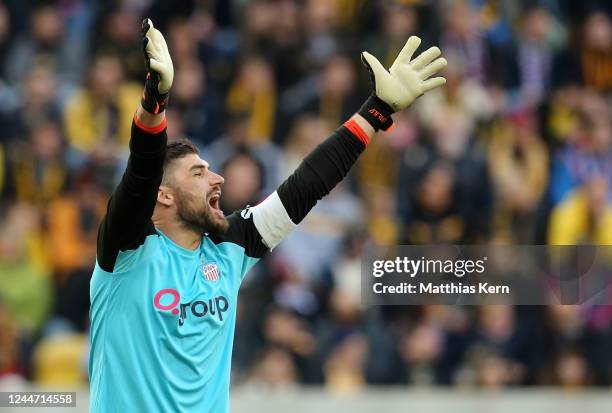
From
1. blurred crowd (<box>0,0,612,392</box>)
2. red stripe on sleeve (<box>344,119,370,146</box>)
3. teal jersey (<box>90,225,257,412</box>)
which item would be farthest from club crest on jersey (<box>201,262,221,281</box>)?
blurred crowd (<box>0,0,612,392</box>)

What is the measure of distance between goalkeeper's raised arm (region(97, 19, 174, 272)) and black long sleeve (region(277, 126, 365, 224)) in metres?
0.85

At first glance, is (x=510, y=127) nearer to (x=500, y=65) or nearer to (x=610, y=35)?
(x=500, y=65)

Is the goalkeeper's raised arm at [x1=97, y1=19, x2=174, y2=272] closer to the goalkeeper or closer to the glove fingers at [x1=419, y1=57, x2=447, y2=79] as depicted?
the goalkeeper

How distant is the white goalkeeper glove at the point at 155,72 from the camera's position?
4887 mm

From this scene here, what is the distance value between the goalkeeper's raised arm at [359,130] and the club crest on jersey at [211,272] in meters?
0.40

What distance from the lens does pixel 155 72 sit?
4.89 meters

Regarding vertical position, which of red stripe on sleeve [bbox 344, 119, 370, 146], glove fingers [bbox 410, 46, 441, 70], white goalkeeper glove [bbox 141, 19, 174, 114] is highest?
glove fingers [bbox 410, 46, 441, 70]

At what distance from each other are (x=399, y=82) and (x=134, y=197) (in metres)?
1.43

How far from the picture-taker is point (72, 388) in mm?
9023

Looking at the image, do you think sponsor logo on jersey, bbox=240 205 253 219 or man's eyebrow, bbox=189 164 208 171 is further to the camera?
sponsor logo on jersey, bbox=240 205 253 219

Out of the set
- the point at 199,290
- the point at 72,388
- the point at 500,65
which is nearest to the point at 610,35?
the point at 500,65

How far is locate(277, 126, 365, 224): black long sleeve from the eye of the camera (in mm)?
5754

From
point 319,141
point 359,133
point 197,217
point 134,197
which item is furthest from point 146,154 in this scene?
point 319,141

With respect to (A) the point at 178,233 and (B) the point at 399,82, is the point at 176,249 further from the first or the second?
(B) the point at 399,82
